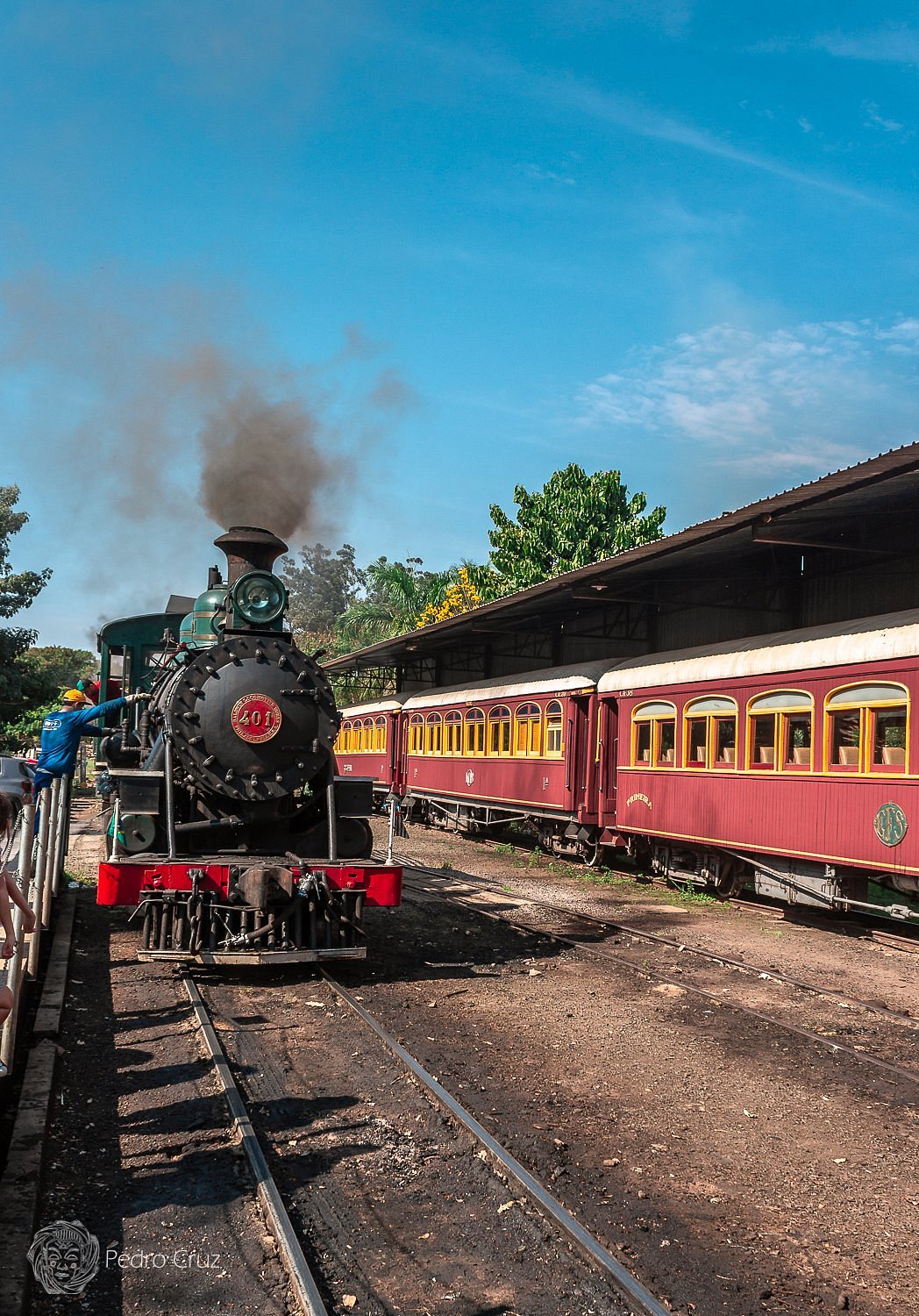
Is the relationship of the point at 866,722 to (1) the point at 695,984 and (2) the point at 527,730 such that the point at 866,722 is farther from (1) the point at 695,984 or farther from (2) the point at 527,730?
(2) the point at 527,730

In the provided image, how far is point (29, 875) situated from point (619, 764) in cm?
960

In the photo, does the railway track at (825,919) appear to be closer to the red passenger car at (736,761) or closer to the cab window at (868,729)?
the red passenger car at (736,761)

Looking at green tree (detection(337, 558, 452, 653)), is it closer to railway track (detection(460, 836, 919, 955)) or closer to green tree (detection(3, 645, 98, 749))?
green tree (detection(3, 645, 98, 749))

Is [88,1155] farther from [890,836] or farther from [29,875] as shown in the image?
[890,836]

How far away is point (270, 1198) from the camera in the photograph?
4.24 meters

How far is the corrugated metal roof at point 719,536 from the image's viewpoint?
429 inches

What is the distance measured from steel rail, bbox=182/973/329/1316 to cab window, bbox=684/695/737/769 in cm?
783

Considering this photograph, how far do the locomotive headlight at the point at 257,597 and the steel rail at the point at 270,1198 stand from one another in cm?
380

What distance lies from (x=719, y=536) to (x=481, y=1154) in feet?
35.0

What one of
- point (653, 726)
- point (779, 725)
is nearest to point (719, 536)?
point (653, 726)

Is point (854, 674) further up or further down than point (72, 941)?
further up

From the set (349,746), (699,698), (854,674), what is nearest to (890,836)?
(854,674)

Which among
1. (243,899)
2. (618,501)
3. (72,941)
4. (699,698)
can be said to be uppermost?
(618,501)

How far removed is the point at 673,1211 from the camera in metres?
4.40
